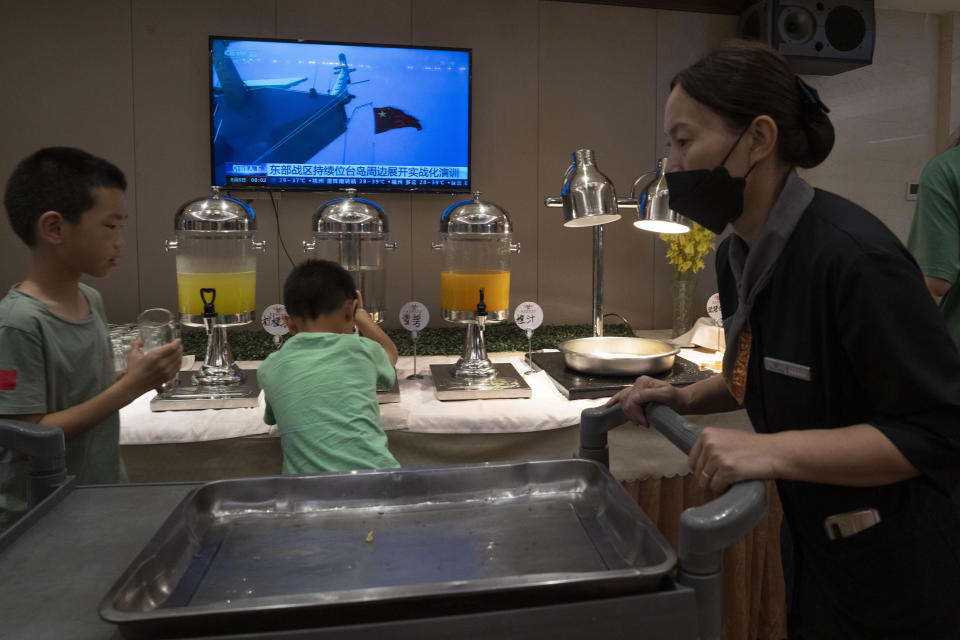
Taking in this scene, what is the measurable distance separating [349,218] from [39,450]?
1510 millimetres

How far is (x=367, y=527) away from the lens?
2.93 feet

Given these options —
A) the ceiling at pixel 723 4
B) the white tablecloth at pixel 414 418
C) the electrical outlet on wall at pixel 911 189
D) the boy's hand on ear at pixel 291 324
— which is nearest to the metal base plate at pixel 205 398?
the white tablecloth at pixel 414 418

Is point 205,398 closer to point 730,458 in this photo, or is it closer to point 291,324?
point 291,324

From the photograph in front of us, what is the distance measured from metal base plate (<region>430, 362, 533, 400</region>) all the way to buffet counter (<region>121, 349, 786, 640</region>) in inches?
0.9

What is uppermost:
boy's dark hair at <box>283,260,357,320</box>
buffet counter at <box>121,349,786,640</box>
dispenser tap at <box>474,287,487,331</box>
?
boy's dark hair at <box>283,260,357,320</box>

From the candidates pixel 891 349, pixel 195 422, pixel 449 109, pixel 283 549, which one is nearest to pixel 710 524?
pixel 891 349

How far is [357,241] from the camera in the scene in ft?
8.06

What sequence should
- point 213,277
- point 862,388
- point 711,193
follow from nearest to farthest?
point 862,388, point 711,193, point 213,277

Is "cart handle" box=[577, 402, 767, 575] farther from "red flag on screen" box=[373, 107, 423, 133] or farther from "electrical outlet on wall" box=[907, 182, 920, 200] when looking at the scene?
"electrical outlet on wall" box=[907, 182, 920, 200]

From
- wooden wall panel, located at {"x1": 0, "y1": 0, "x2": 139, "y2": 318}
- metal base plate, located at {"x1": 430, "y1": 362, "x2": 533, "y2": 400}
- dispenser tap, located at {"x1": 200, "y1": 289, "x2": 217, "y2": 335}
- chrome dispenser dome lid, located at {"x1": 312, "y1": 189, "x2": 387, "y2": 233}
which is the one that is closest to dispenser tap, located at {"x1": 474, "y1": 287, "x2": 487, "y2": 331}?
metal base plate, located at {"x1": 430, "y1": 362, "x2": 533, "y2": 400}

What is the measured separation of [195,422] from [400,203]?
6.09ft

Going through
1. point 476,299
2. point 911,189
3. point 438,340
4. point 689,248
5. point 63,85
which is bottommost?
point 438,340

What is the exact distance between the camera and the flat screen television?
3.30 m

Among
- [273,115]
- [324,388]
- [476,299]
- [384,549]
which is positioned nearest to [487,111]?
[273,115]
